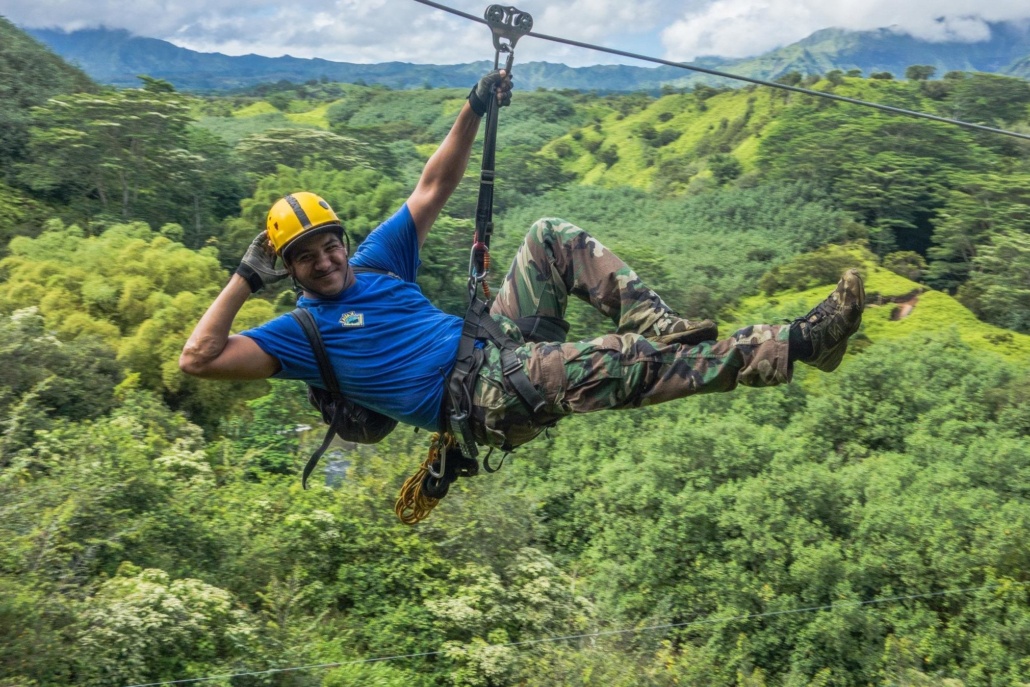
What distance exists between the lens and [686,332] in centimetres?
259

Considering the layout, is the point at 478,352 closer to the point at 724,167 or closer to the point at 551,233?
the point at 551,233

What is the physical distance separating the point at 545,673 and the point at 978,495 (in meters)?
7.17

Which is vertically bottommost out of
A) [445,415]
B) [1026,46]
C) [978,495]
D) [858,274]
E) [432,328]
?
[978,495]

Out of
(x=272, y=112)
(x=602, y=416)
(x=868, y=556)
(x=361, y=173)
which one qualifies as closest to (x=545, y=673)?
(x=868, y=556)

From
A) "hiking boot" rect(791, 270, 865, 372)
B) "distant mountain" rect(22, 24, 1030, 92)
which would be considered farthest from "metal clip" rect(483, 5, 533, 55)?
"distant mountain" rect(22, 24, 1030, 92)

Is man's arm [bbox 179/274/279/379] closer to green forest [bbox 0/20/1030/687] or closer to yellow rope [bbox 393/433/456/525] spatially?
yellow rope [bbox 393/433/456/525]

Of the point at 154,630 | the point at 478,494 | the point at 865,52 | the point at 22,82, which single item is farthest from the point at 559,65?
the point at 154,630

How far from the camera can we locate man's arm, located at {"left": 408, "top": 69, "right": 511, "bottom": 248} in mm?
3006

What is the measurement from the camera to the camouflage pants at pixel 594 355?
248cm

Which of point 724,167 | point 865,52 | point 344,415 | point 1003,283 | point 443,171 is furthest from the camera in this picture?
point 865,52

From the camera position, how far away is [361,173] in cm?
3303

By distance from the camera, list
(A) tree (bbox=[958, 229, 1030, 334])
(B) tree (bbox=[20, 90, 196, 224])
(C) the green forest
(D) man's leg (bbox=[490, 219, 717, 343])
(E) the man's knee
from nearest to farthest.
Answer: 1. (D) man's leg (bbox=[490, 219, 717, 343])
2. (E) the man's knee
3. (C) the green forest
4. (A) tree (bbox=[958, 229, 1030, 334])
5. (B) tree (bbox=[20, 90, 196, 224])

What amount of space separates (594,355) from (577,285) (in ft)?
1.17

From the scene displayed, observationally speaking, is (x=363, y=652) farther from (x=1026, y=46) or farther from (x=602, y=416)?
(x=1026, y=46)
